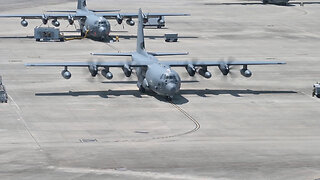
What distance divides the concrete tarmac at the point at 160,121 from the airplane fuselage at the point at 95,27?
5.70ft

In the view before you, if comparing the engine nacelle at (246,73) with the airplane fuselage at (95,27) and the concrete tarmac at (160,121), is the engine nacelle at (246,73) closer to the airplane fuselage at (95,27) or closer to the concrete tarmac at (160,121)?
Result: the concrete tarmac at (160,121)

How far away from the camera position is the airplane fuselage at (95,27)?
4476 inches

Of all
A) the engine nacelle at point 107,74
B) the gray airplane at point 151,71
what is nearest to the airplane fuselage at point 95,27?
the gray airplane at point 151,71

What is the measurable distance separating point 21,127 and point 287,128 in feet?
67.8

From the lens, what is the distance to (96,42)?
377 feet

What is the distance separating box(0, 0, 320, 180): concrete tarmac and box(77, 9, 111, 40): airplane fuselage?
5.70 feet

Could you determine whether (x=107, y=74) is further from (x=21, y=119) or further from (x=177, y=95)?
(x=21, y=119)

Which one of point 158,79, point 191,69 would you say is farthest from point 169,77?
point 191,69

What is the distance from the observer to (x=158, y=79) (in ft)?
238

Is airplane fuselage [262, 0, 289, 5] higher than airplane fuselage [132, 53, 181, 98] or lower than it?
lower

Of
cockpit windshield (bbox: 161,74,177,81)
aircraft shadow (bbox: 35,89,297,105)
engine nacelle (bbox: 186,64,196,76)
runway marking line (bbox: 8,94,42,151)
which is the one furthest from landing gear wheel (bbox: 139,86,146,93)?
runway marking line (bbox: 8,94,42,151)

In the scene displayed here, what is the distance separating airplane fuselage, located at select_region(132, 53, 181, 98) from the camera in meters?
72.0

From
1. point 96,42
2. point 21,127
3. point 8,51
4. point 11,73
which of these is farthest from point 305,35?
point 21,127

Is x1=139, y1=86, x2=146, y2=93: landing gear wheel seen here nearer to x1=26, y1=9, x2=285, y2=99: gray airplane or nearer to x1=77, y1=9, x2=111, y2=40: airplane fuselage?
x1=26, y1=9, x2=285, y2=99: gray airplane
